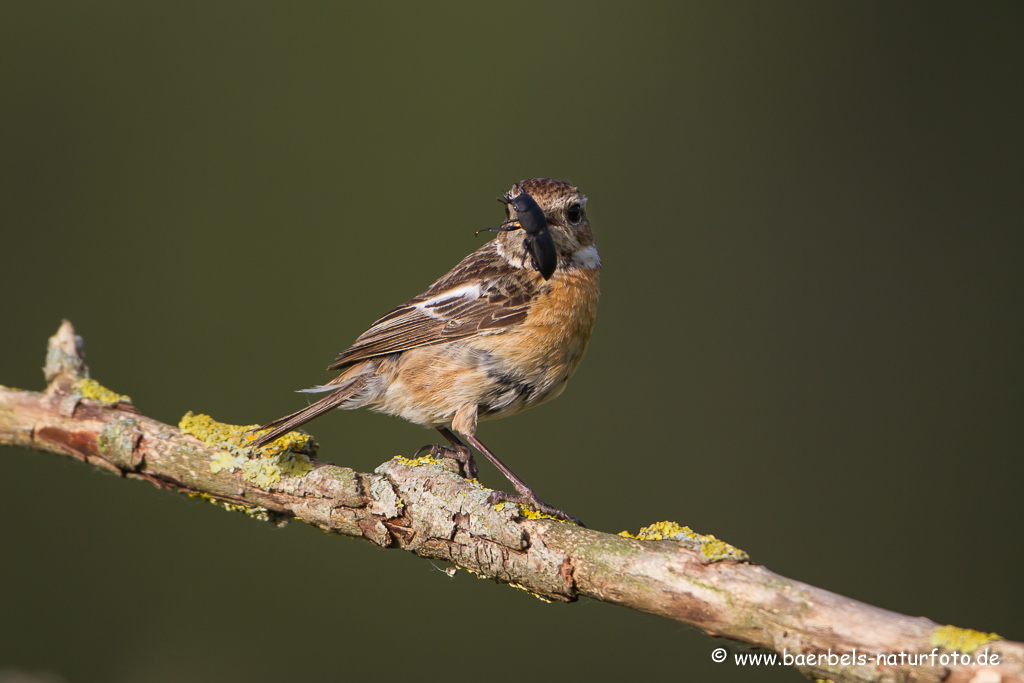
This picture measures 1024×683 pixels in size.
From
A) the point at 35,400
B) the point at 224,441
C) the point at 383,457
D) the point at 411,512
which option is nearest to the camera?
the point at 411,512

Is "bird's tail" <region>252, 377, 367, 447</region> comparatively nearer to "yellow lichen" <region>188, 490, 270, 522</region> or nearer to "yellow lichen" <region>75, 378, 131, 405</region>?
"yellow lichen" <region>188, 490, 270, 522</region>

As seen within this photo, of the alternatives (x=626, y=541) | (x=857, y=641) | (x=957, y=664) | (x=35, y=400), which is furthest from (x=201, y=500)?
(x=957, y=664)

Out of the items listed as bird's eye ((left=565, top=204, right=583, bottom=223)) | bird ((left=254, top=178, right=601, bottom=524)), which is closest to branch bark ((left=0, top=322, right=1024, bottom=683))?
bird ((left=254, top=178, right=601, bottom=524))

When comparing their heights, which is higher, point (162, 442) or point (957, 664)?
point (162, 442)

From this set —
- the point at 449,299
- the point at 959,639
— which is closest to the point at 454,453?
the point at 449,299

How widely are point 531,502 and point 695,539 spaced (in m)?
0.79

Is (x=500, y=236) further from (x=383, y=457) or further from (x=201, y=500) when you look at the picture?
(x=383, y=457)

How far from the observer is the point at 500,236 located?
4.10m

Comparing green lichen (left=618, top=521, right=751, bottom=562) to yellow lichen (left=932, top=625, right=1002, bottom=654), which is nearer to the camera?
yellow lichen (left=932, top=625, right=1002, bottom=654)

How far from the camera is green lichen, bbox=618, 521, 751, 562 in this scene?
7.61 feet

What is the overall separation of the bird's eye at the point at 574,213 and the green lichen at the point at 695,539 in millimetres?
1817

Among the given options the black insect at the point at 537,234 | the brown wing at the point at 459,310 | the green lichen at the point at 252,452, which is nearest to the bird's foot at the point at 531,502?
the green lichen at the point at 252,452

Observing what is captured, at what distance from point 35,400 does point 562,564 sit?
2564 millimetres

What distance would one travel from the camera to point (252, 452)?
3.22 meters
